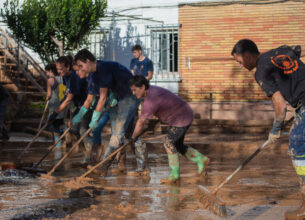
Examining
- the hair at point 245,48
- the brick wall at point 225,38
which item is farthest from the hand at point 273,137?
the brick wall at point 225,38

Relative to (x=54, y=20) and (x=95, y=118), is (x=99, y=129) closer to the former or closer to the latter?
(x=95, y=118)

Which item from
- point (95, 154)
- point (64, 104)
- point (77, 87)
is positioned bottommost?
point (95, 154)

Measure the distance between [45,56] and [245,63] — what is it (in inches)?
499

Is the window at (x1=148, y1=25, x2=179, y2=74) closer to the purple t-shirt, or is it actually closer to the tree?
the tree

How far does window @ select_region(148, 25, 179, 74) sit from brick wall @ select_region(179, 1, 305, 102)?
1.22 feet

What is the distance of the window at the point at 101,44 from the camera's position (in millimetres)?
17375

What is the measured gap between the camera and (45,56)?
16359mm

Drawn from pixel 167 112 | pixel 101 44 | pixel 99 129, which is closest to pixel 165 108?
pixel 167 112

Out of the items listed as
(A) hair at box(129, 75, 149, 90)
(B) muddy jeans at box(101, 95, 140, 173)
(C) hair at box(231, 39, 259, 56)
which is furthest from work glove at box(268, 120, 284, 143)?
(B) muddy jeans at box(101, 95, 140, 173)

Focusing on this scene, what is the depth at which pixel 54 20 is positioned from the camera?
1514 cm

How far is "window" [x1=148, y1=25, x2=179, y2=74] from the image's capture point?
16.5 metres

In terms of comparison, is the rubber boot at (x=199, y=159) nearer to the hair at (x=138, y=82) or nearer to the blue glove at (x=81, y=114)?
the hair at (x=138, y=82)

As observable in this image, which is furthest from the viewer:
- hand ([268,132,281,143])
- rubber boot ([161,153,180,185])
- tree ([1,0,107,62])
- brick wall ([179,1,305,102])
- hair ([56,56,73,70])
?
brick wall ([179,1,305,102])

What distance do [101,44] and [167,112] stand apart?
11.6m
